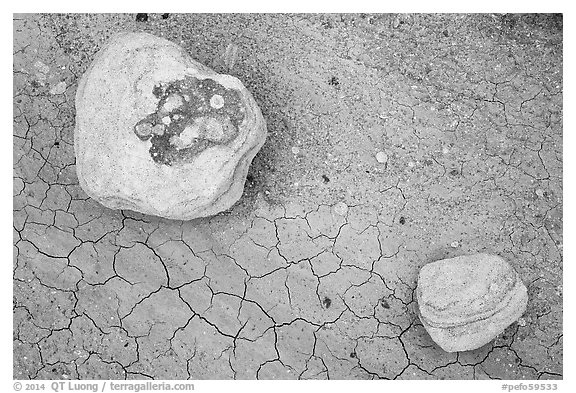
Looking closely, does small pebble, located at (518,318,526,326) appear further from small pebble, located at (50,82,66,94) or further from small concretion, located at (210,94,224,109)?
small pebble, located at (50,82,66,94)

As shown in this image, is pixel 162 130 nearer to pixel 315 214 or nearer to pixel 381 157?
pixel 315 214

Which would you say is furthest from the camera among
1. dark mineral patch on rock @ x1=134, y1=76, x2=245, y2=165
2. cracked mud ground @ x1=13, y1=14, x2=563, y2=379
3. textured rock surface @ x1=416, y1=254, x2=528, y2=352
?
cracked mud ground @ x1=13, y1=14, x2=563, y2=379

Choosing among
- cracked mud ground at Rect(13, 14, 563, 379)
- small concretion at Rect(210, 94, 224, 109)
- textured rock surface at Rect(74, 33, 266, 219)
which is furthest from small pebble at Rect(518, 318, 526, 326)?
small concretion at Rect(210, 94, 224, 109)

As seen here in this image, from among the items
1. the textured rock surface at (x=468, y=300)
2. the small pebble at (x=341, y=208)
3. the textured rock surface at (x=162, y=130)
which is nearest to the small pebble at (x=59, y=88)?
the textured rock surface at (x=162, y=130)

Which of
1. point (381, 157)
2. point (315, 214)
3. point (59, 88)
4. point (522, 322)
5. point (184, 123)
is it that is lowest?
point (522, 322)

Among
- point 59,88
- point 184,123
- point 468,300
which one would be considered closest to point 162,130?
point 184,123

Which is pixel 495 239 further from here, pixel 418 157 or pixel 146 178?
pixel 146 178
